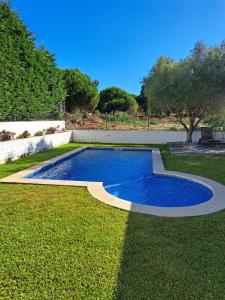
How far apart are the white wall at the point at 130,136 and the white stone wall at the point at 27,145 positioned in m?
2.00

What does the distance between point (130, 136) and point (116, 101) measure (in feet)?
61.9

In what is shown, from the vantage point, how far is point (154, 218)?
4.49m

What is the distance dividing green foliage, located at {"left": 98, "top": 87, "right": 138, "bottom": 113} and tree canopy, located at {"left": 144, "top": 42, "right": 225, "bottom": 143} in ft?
67.4

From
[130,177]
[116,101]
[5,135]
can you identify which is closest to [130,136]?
[130,177]

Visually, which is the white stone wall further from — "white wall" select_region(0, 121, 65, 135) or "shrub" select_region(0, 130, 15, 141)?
"white wall" select_region(0, 121, 65, 135)

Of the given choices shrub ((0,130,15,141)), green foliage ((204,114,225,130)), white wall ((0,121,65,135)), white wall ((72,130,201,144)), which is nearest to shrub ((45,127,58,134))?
white wall ((0,121,65,135))

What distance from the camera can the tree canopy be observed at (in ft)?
39.4

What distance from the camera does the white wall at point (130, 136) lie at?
17.1 m

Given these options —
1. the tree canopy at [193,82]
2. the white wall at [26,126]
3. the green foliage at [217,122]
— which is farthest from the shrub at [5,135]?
the green foliage at [217,122]

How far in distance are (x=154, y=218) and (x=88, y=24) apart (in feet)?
47.1

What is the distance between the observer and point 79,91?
26.5 metres

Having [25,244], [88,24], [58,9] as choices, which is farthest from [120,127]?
[25,244]

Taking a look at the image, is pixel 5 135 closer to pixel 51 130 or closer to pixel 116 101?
pixel 51 130

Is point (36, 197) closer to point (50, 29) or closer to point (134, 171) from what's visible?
point (134, 171)
